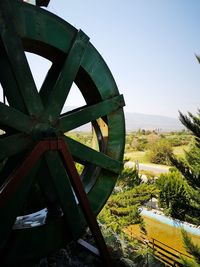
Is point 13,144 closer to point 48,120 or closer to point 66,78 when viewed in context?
point 48,120

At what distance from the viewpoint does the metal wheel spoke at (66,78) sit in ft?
9.21

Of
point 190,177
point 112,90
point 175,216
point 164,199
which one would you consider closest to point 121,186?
point 164,199

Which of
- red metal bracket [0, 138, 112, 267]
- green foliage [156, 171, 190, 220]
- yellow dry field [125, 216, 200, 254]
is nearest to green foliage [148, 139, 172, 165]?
green foliage [156, 171, 190, 220]

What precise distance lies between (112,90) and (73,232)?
1.74m

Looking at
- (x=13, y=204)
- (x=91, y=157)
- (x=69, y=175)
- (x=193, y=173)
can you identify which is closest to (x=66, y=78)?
(x=91, y=157)

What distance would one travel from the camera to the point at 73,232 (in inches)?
116

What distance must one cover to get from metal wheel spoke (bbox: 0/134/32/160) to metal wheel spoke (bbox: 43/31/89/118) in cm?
32

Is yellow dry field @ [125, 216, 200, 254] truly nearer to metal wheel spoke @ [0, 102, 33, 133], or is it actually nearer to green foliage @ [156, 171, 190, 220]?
green foliage @ [156, 171, 190, 220]

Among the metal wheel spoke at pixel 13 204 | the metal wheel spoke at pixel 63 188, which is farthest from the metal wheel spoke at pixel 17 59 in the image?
the metal wheel spoke at pixel 13 204

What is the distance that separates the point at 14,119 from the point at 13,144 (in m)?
0.23

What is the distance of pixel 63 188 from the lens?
9.11ft

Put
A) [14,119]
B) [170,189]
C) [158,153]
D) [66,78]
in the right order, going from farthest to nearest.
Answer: [158,153]
[170,189]
[66,78]
[14,119]

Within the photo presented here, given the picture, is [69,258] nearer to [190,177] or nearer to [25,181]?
[25,181]

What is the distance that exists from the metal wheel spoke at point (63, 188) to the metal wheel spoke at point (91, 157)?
0.70 feet
